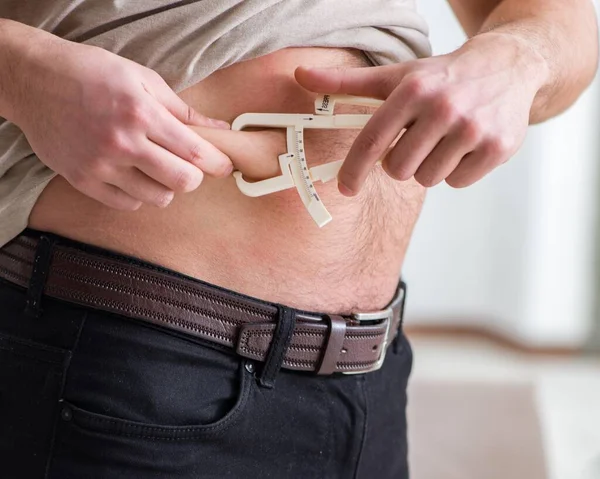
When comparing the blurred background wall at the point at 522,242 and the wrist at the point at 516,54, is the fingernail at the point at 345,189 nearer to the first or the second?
the wrist at the point at 516,54

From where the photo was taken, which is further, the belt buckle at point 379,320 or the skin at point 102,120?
the belt buckle at point 379,320

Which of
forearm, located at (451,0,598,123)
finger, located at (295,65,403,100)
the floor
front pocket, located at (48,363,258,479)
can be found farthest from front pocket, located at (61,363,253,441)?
the floor

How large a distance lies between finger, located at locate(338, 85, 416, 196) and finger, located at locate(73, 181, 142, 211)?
0.19m

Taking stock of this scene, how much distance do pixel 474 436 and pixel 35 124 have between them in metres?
2.07

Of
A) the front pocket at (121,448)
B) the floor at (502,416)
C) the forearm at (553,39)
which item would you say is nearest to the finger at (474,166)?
the forearm at (553,39)

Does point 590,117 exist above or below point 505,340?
above

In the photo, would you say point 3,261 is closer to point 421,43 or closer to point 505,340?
point 421,43

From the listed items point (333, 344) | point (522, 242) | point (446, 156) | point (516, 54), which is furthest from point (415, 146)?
point (522, 242)

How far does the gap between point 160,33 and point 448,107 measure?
0.29 meters

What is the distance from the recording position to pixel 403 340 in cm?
103

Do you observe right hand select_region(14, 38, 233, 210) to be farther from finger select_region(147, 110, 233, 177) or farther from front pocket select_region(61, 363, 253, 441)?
front pocket select_region(61, 363, 253, 441)

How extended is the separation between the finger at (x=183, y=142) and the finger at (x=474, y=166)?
217 mm

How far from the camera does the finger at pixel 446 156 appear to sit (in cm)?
67

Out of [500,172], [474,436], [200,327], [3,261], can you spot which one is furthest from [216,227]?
[500,172]
